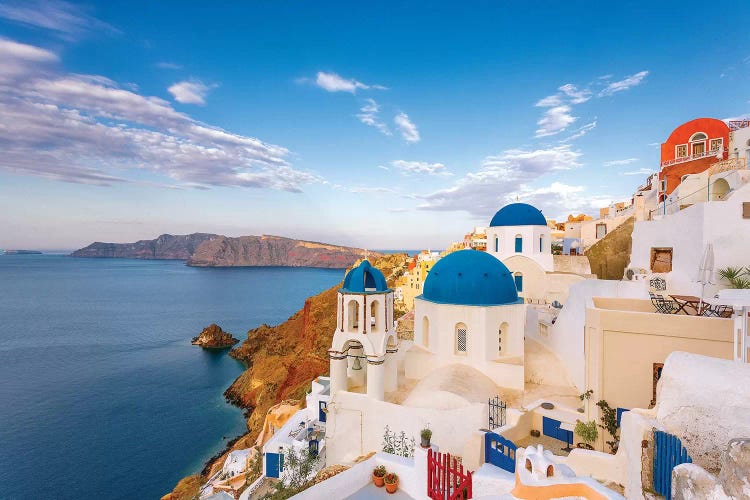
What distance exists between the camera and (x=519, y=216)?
23.5 metres

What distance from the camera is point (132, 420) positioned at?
106 ft

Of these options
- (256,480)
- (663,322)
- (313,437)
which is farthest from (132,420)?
(663,322)

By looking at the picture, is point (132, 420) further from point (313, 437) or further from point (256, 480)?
point (313, 437)

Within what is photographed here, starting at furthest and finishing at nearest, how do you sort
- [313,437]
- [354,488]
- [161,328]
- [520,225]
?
1. [161,328]
2. [520,225]
3. [313,437]
4. [354,488]

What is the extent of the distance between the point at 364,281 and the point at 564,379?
9.03 meters

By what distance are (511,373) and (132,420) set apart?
34.5 meters

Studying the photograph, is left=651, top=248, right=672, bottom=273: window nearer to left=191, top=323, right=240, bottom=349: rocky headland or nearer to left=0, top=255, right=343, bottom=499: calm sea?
left=0, top=255, right=343, bottom=499: calm sea

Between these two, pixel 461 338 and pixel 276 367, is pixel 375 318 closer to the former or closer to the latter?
pixel 461 338

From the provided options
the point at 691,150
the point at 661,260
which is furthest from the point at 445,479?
the point at 691,150

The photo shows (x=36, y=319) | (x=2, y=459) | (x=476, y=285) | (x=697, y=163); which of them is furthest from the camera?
(x=36, y=319)

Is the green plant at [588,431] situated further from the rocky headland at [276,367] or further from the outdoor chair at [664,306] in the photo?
the rocky headland at [276,367]

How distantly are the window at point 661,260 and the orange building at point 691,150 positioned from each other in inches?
390

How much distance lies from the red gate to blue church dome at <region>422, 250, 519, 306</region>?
7.55 m

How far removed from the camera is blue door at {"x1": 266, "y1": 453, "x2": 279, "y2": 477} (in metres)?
15.9
